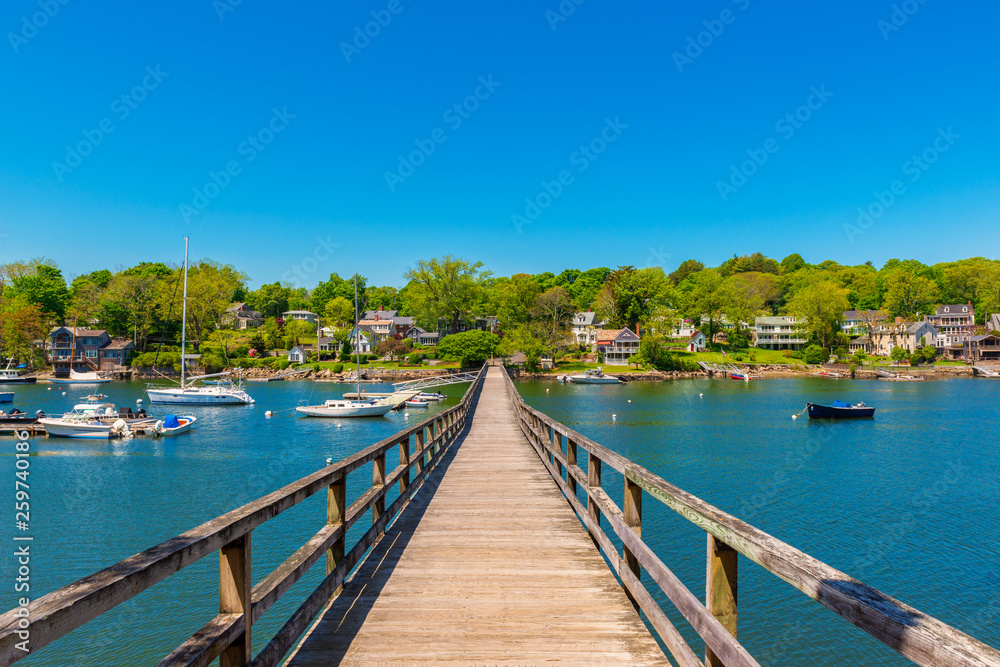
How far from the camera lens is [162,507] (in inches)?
730

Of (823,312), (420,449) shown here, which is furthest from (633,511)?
(823,312)

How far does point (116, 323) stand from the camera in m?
81.9

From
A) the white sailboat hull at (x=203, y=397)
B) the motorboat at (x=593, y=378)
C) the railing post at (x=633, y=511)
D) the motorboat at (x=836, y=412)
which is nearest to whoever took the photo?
the railing post at (x=633, y=511)

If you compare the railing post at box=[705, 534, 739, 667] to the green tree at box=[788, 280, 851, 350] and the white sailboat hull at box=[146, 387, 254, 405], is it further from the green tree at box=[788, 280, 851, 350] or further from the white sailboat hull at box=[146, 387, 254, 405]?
the green tree at box=[788, 280, 851, 350]

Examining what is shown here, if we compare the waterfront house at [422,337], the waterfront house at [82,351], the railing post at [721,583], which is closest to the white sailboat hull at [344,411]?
the railing post at [721,583]

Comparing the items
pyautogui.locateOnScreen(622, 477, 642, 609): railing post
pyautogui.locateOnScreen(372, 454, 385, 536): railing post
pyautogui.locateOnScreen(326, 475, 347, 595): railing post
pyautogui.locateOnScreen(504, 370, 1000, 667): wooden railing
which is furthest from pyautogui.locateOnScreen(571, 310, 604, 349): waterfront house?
pyautogui.locateOnScreen(326, 475, 347, 595): railing post

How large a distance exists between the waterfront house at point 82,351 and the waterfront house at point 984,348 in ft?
423

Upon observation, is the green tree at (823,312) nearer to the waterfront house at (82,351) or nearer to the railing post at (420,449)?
the railing post at (420,449)

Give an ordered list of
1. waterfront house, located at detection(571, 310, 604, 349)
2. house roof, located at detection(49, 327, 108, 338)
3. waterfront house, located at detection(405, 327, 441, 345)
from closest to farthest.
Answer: house roof, located at detection(49, 327, 108, 338), waterfront house, located at detection(405, 327, 441, 345), waterfront house, located at detection(571, 310, 604, 349)

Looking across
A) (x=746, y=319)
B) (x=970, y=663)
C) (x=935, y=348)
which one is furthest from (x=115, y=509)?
(x=935, y=348)

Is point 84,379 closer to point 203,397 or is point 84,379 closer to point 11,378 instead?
point 11,378

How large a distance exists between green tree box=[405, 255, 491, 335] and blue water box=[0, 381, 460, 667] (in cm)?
4526

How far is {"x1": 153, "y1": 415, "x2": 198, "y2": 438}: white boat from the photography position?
32.0m

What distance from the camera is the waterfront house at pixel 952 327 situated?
86.6 meters
